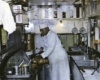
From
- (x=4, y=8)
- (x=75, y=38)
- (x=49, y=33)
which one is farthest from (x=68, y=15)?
(x=4, y=8)

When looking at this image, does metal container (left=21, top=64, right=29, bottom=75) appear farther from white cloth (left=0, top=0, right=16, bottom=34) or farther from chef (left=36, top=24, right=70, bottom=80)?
white cloth (left=0, top=0, right=16, bottom=34)

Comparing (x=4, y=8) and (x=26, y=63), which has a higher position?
(x=4, y=8)

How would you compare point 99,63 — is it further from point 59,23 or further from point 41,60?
point 59,23

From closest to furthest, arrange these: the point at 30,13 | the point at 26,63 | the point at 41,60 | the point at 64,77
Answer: the point at 26,63 < the point at 41,60 < the point at 64,77 < the point at 30,13

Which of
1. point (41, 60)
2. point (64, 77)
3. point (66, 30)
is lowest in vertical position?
point (64, 77)

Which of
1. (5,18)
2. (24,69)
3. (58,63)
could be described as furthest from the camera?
(58,63)

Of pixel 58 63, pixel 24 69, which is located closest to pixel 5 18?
pixel 24 69

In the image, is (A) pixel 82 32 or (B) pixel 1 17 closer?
(B) pixel 1 17

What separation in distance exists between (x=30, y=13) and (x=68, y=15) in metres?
1.36

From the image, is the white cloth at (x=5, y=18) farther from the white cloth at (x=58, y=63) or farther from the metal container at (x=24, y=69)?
the white cloth at (x=58, y=63)

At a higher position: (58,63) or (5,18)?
(5,18)

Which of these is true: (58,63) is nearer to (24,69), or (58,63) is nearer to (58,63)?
(58,63)

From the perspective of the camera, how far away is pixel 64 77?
5230 millimetres

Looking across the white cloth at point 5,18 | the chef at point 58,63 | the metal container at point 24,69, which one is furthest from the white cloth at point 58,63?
the white cloth at point 5,18
